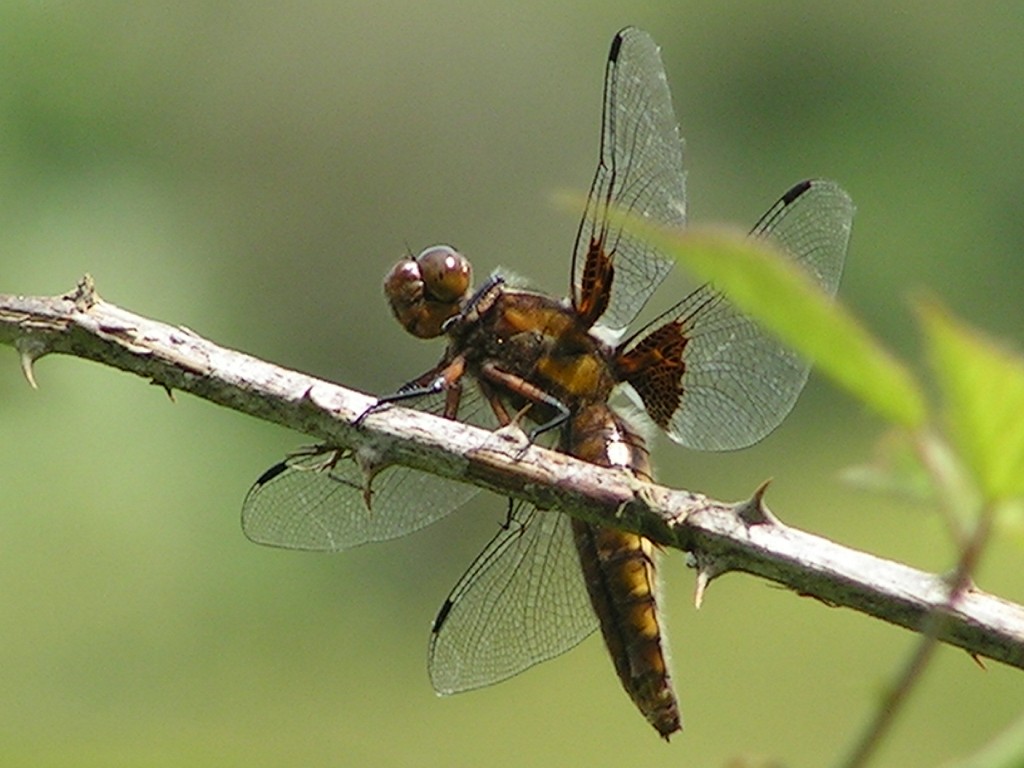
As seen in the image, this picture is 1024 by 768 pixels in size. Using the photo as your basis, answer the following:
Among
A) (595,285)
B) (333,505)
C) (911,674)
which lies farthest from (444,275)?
(911,674)

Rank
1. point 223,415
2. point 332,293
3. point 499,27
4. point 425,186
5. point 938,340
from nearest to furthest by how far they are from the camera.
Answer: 1. point 938,340
2. point 223,415
3. point 332,293
4. point 425,186
5. point 499,27

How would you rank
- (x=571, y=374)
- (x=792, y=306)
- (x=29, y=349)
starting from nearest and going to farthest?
1. (x=792, y=306)
2. (x=29, y=349)
3. (x=571, y=374)

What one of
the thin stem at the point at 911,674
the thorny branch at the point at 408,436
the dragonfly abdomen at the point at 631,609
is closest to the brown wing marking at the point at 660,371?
the dragonfly abdomen at the point at 631,609

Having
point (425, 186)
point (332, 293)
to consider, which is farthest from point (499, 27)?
point (332, 293)

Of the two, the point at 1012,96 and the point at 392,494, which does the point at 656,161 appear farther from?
the point at 1012,96

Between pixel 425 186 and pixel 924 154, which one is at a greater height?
pixel 425 186

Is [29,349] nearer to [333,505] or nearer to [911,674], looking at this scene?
[333,505]

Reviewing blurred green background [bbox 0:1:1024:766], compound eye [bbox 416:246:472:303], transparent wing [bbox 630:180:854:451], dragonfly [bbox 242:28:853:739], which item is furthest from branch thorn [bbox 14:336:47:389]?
blurred green background [bbox 0:1:1024:766]

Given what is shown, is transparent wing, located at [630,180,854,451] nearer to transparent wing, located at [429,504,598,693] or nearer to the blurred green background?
transparent wing, located at [429,504,598,693]

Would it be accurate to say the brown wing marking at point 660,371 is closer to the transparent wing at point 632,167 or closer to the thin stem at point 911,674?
the transparent wing at point 632,167
